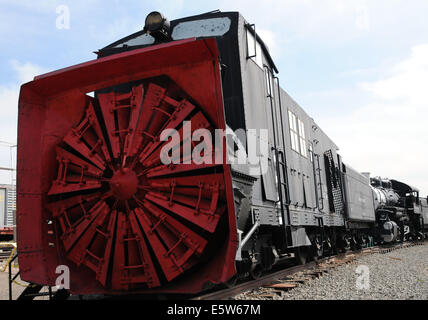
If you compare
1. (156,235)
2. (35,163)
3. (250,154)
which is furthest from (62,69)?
(250,154)

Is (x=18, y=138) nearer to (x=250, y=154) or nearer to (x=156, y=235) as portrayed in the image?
(x=156, y=235)

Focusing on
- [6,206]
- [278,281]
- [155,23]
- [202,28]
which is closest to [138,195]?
[155,23]

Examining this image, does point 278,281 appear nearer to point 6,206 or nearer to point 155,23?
point 155,23

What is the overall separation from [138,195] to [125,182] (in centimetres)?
20

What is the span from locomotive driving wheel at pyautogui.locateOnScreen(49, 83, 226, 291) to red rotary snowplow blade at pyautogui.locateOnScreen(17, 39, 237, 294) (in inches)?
0.4

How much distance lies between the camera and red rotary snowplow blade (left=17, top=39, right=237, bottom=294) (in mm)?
4117

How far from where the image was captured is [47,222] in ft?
15.3

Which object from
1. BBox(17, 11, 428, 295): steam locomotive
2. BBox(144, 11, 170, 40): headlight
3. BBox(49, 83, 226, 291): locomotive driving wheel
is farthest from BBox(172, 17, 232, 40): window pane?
BBox(49, 83, 226, 291): locomotive driving wheel

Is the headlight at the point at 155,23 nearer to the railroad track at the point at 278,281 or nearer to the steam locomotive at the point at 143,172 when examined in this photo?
the steam locomotive at the point at 143,172

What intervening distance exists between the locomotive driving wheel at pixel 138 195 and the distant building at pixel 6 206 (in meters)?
21.7

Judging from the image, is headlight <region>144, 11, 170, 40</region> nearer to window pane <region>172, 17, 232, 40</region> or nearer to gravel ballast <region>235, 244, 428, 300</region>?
window pane <region>172, 17, 232, 40</region>

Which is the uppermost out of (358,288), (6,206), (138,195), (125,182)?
(6,206)

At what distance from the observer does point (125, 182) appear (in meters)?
4.21
